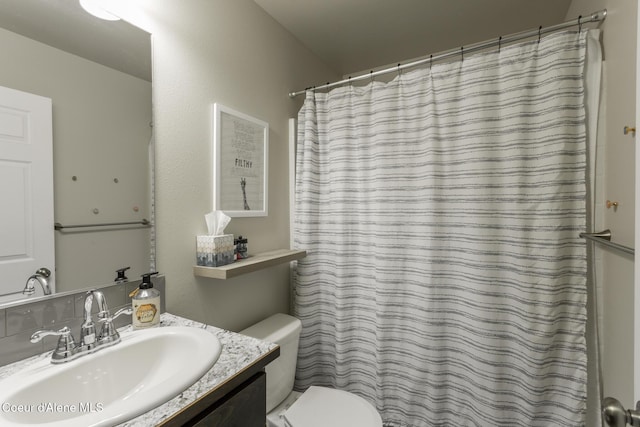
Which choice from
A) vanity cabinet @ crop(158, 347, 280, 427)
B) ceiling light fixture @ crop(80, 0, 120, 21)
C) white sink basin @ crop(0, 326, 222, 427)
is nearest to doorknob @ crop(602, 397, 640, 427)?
→ vanity cabinet @ crop(158, 347, 280, 427)

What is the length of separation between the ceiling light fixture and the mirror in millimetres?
17

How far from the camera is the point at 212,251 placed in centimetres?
129

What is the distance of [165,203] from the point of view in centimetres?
121

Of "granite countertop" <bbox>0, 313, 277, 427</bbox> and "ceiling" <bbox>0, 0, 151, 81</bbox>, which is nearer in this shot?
"granite countertop" <bbox>0, 313, 277, 427</bbox>

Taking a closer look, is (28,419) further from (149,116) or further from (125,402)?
(149,116)

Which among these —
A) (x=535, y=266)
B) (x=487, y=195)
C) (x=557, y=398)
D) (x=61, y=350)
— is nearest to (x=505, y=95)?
(x=487, y=195)

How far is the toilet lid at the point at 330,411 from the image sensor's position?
1.25 metres

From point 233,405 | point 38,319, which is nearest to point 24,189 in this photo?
point 38,319

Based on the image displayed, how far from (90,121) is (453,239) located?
1.60 metres

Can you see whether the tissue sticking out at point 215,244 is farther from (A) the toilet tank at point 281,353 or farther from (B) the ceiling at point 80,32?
(B) the ceiling at point 80,32

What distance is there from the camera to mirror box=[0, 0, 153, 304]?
88cm

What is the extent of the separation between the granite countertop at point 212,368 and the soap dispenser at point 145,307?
5 cm

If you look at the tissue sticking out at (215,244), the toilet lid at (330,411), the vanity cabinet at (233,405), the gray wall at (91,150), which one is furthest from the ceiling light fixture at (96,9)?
the toilet lid at (330,411)

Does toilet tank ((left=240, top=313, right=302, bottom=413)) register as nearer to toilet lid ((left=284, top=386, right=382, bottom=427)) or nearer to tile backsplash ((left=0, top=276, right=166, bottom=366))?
toilet lid ((left=284, top=386, right=382, bottom=427))
